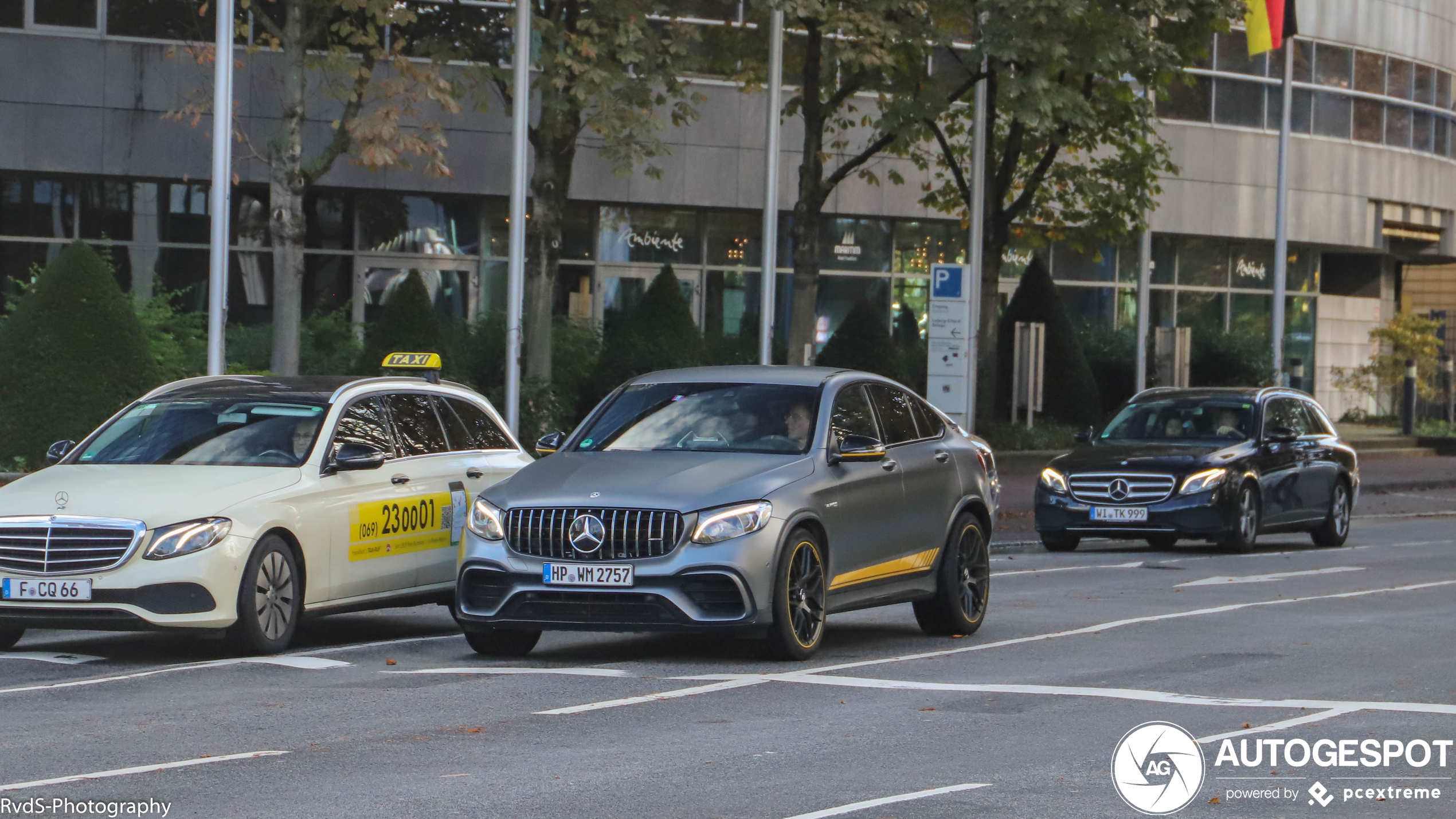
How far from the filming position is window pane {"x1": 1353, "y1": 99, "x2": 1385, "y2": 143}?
4669 centimetres

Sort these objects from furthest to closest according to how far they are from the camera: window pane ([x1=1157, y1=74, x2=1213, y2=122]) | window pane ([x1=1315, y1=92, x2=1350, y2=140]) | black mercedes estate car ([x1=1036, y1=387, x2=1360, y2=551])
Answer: window pane ([x1=1315, y1=92, x2=1350, y2=140]) → window pane ([x1=1157, y1=74, x2=1213, y2=122]) → black mercedes estate car ([x1=1036, y1=387, x2=1360, y2=551])

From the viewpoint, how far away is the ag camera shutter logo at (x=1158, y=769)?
23.1 ft

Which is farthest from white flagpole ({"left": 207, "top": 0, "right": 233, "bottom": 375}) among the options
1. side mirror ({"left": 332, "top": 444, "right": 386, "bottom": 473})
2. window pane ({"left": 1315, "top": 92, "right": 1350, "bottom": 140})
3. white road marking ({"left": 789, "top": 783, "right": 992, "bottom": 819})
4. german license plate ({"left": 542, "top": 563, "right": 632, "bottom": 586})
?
window pane ({"left": 1315, "top": 92, "right": 1350, "bottom": 140})

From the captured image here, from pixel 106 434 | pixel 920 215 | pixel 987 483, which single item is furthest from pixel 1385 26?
pixel 106 434

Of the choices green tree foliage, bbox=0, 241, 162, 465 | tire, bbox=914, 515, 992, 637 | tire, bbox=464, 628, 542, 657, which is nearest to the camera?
tire, bbox=464, 628, 542, 657

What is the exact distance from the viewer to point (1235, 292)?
46.4m

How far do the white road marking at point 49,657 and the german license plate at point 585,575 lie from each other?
2641 millimetres

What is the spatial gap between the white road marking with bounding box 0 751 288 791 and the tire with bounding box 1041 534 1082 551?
13.4 metres

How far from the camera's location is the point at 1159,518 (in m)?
19.2

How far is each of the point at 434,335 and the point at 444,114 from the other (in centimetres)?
717

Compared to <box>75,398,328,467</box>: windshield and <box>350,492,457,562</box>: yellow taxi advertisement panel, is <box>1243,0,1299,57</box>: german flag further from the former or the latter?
<box>75,398,328,467</box>: windshield

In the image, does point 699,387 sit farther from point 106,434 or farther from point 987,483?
point 106,434

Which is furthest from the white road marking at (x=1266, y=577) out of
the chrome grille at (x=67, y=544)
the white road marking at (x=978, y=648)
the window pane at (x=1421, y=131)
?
the window pane at (x=1421, y=131)

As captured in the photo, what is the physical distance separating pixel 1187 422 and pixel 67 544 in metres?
12.9
